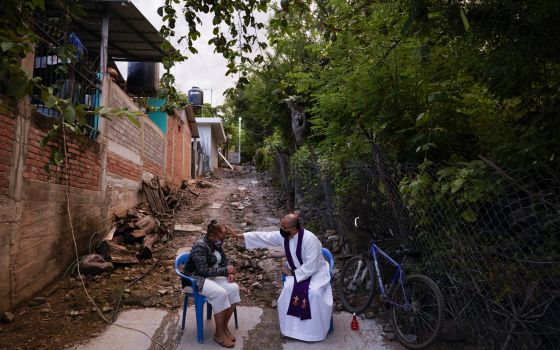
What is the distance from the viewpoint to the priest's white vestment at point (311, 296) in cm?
400

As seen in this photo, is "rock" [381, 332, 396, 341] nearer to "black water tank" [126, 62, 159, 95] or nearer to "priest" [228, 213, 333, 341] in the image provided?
"priest" [228, 213, 333, 341]

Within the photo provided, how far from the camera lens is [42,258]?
473cm

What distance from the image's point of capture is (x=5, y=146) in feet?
13.3

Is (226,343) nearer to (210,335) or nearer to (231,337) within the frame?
(231,337)

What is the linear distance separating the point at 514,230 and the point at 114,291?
190 inches

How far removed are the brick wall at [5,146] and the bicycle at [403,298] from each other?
164 inches

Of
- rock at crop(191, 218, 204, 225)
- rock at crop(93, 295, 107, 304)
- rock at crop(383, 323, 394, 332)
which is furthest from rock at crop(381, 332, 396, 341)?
rock at crop(191, 218, 204, 225)

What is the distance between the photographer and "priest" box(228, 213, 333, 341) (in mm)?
4012

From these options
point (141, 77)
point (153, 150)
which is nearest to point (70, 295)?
point (153, 150)

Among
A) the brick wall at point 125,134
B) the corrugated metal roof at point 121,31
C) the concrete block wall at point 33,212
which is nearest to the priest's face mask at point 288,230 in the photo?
the concrete block wall at point 33,212

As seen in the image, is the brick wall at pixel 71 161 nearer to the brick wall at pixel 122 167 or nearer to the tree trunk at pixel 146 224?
the brick wall at pixel 122 167

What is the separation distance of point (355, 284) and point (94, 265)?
382cm

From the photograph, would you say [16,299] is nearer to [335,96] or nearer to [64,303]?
[64,303]

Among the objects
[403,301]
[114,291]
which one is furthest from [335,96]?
[114,291]
